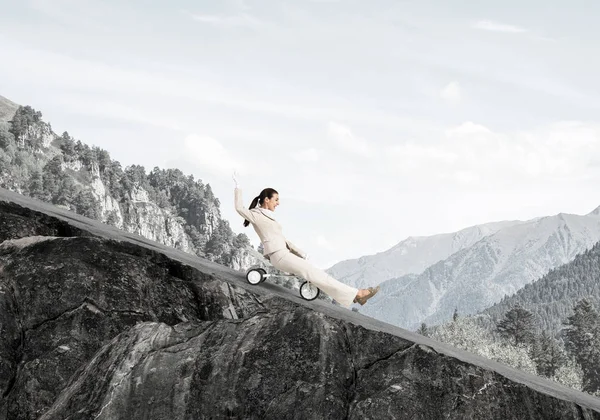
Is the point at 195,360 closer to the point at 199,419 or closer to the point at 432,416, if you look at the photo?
the point at 199,419

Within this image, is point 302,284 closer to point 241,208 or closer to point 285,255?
point 285,255

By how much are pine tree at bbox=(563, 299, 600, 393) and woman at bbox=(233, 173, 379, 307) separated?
15738 centimetres

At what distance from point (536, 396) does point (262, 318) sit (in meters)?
4.13

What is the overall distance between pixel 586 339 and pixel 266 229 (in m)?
160

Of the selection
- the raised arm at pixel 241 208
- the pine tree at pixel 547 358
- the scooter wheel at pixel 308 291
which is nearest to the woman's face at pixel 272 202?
the raised arm at pixel 241 208

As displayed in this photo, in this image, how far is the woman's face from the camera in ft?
48.5

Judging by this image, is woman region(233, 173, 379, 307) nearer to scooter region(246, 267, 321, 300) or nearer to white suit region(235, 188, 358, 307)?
white suit region(235, 188, 358, 307)

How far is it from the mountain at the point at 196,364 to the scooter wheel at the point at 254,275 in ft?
6.65

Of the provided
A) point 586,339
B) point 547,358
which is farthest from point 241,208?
point 586,339

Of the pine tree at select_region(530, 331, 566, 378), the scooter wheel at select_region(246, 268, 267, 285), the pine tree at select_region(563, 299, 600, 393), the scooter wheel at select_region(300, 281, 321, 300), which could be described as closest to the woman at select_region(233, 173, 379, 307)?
the scooter wheel at select_region(300, 281, 321, 300)

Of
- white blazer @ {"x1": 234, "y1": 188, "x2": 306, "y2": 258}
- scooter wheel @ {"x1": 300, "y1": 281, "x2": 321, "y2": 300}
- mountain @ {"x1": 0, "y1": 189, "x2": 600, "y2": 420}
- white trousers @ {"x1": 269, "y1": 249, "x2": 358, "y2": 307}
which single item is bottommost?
mountain @ {"x1": 0, "y1": 189, "x2": 600, "y2": 420}

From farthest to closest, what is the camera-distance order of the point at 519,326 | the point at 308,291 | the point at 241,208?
the point at 519,326
the point at 241,208
the point at 308,291

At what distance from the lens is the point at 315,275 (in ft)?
45.9

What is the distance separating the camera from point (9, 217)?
46.5ft
